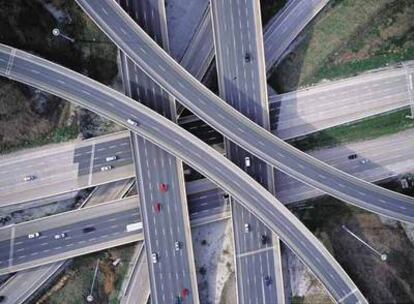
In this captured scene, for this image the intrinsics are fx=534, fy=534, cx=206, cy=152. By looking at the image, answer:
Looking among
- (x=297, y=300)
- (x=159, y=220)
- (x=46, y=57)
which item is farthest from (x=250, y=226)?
(x=46, y=57)

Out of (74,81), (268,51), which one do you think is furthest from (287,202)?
(74,81)

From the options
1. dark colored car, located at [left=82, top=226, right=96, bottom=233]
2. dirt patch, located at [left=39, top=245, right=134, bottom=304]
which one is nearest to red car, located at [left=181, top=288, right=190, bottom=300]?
dirt patch, located at [left=39, top=245, right=134, bottom=304]

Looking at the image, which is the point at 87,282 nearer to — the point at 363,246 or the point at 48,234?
the point at 48,234

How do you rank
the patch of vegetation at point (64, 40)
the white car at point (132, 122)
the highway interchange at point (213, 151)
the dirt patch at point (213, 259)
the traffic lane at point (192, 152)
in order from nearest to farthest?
the highway interchange at point (213, 151), the traffic lane at point (192, 152), the patch of vegetation at point (64, 40), the white car at point (132, 122), the dirt patch at point (213, 259)

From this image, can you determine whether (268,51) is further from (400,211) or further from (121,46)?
(400,211)

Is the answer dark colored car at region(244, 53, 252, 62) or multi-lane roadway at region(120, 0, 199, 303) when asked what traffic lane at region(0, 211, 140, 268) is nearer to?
multi-lane roadway at region(120, 0, 199, 303)

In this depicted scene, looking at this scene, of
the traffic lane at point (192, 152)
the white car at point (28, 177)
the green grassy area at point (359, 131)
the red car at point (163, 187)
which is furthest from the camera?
the green grassy area at point (359, 131)

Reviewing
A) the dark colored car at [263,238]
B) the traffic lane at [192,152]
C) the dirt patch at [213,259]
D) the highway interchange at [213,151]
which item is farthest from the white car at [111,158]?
the dark colored car at [263,238]

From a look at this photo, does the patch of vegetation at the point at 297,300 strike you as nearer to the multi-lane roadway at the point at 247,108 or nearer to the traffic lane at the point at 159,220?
the multi-lane roadway at the point at 247,108
